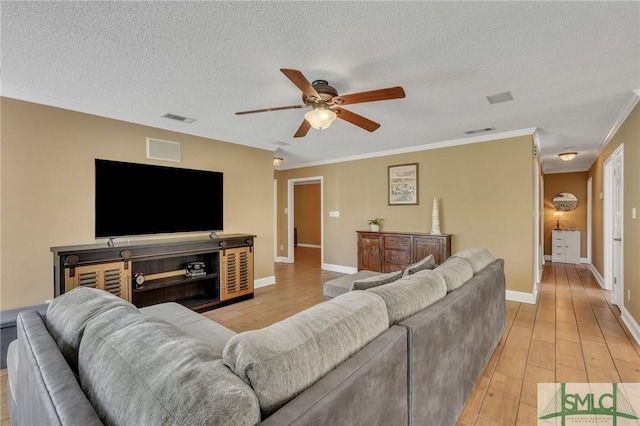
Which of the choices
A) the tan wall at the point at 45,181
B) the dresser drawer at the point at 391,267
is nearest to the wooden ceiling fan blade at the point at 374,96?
the tan wall at the point at 45,181

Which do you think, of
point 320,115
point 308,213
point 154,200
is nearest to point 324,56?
point 320,115

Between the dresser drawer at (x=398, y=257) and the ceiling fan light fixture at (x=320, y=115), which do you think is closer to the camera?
the ceiling fan light fixture at (x=320, y=115)

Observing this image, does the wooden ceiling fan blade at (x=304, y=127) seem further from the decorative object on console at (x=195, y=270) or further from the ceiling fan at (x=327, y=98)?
the decorative object on console at (x=195, y=270)

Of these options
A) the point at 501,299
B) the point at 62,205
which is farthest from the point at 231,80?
the point at 501,299

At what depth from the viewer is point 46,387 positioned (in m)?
0.85

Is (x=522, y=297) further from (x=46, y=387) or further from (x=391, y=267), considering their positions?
(x=46, y=387)

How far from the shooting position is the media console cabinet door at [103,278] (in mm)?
2785

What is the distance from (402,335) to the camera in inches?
48.9

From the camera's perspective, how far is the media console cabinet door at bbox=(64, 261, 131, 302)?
279cm

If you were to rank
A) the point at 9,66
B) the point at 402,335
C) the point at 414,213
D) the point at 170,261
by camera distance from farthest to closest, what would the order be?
the point at 414,213
the point at 170,261
the point at 9,66
the point at 402,335

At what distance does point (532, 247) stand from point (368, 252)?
2.48 meters

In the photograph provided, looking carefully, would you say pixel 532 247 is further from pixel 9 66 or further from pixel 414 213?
pixel 9 66

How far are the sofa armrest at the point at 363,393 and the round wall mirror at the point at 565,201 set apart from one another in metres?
8.53

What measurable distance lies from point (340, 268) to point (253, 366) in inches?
220
